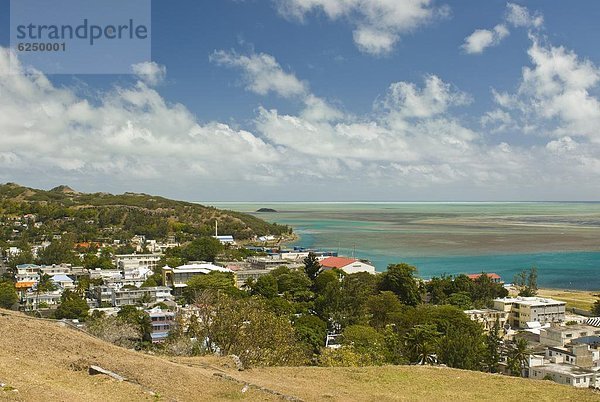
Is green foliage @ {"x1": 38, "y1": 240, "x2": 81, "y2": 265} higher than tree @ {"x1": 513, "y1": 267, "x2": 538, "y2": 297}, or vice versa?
green foliage @ {"x1": 38, "y1": 240, "x2": 81, "y2": 265}

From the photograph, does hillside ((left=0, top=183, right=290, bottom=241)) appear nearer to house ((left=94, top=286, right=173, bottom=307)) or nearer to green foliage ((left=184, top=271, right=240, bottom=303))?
house ((left=94, top=286, right=173, bottom=307))

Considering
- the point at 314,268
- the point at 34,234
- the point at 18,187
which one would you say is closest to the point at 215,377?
the point at 314,268

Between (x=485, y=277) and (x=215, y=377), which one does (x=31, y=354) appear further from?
(x=485, y=277)

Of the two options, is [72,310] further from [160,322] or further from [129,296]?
[160,322]

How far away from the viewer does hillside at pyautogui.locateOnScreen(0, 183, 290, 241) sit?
307ft

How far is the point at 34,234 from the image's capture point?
3354 inches

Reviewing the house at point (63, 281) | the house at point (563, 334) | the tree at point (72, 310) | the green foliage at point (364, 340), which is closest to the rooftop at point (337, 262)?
the house at point (63, 281)

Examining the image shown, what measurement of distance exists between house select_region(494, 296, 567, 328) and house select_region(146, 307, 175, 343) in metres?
23.6

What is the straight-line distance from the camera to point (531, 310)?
127ft

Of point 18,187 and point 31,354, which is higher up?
point 18,187

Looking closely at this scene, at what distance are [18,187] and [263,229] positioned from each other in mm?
61121

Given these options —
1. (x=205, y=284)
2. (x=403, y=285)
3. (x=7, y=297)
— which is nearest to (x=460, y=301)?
(x=403, y=285)

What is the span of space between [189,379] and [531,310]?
34.0m

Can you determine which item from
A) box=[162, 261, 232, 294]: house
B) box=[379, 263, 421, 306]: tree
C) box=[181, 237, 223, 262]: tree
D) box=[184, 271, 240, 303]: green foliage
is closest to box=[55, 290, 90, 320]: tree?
box=[184, 271, 240, 303]: green foliage
